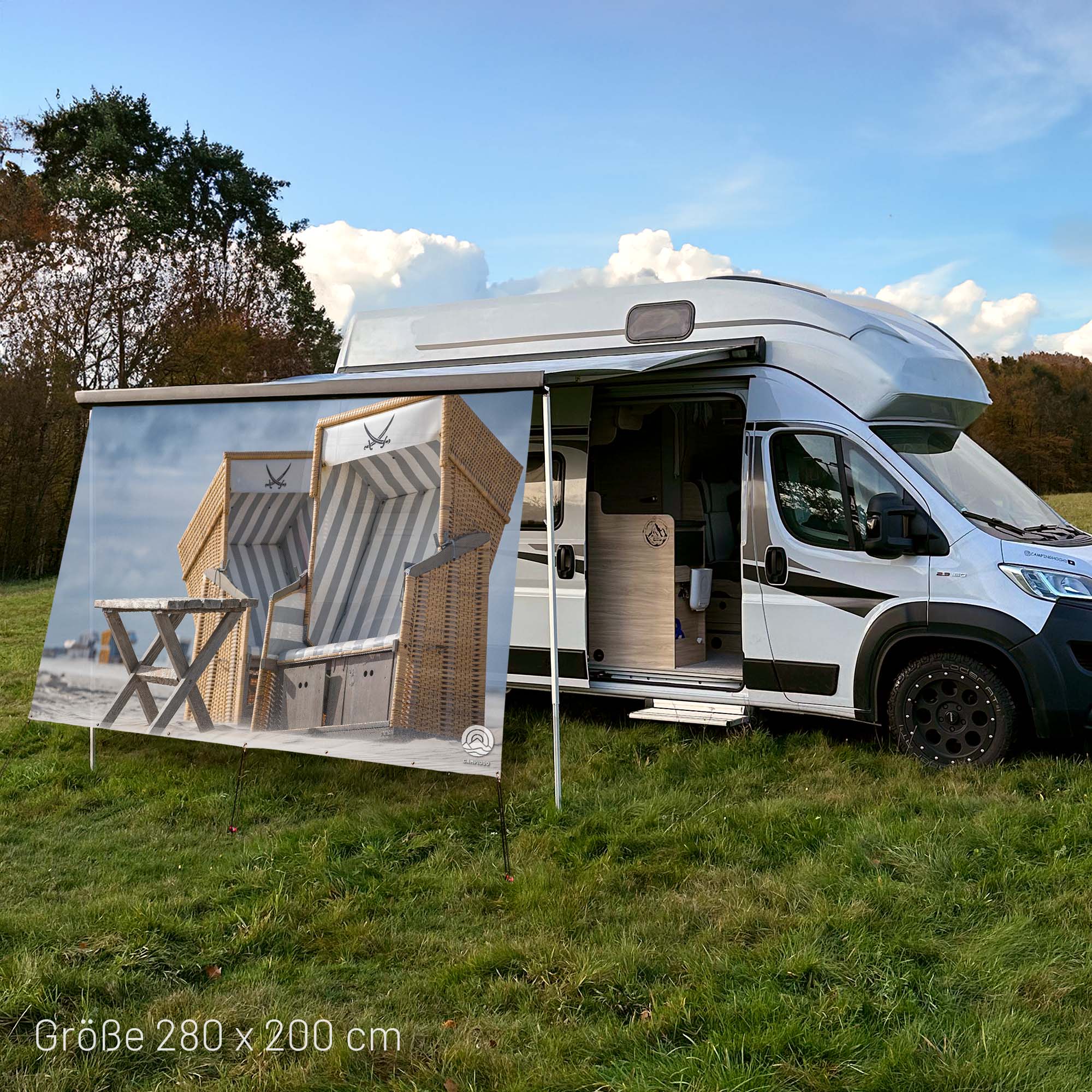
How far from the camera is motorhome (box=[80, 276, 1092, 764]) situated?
5875 mm

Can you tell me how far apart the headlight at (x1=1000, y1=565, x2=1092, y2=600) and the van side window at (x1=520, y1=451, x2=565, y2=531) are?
2.84 m

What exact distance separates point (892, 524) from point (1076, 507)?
16.3 m

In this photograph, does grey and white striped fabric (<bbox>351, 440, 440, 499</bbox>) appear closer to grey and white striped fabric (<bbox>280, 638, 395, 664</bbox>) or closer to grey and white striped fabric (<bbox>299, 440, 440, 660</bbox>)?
grey and white striped fabric (<bbox>299, 440, 440, 660</bbox>)

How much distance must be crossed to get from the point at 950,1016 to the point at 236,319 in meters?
25.5

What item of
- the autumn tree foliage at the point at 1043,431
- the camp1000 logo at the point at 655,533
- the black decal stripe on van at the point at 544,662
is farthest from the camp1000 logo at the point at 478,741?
the autumn tree foliage at the point at 1043,431

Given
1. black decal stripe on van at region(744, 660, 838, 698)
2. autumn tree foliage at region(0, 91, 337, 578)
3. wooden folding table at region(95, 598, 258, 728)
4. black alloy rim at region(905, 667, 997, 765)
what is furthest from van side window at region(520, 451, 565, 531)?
autumn tree foliage at region(0, 91, 337, 578)

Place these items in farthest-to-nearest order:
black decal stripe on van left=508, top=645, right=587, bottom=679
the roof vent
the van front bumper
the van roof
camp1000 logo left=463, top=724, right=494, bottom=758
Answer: black decal stripe on van left=508, top=645, right=587, bottom=679, the roof vent, the van roof, the van front bumper, camp1000 logo left=463, top=724, right=494, bottom=758

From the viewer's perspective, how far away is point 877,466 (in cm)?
629

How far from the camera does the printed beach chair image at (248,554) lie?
6.03 meters

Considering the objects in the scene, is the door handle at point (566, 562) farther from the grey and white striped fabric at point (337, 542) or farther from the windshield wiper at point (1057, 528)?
the windshield wiper at point (1057, 528)

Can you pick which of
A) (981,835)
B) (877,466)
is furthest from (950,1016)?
(877,466)

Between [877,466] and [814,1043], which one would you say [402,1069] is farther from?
[877,466]

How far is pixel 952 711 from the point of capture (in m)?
6.04

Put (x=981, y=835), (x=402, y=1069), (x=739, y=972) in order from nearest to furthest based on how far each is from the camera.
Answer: (x=402, y=1069) → (x=739, y=972) → (x=981, y=835)
